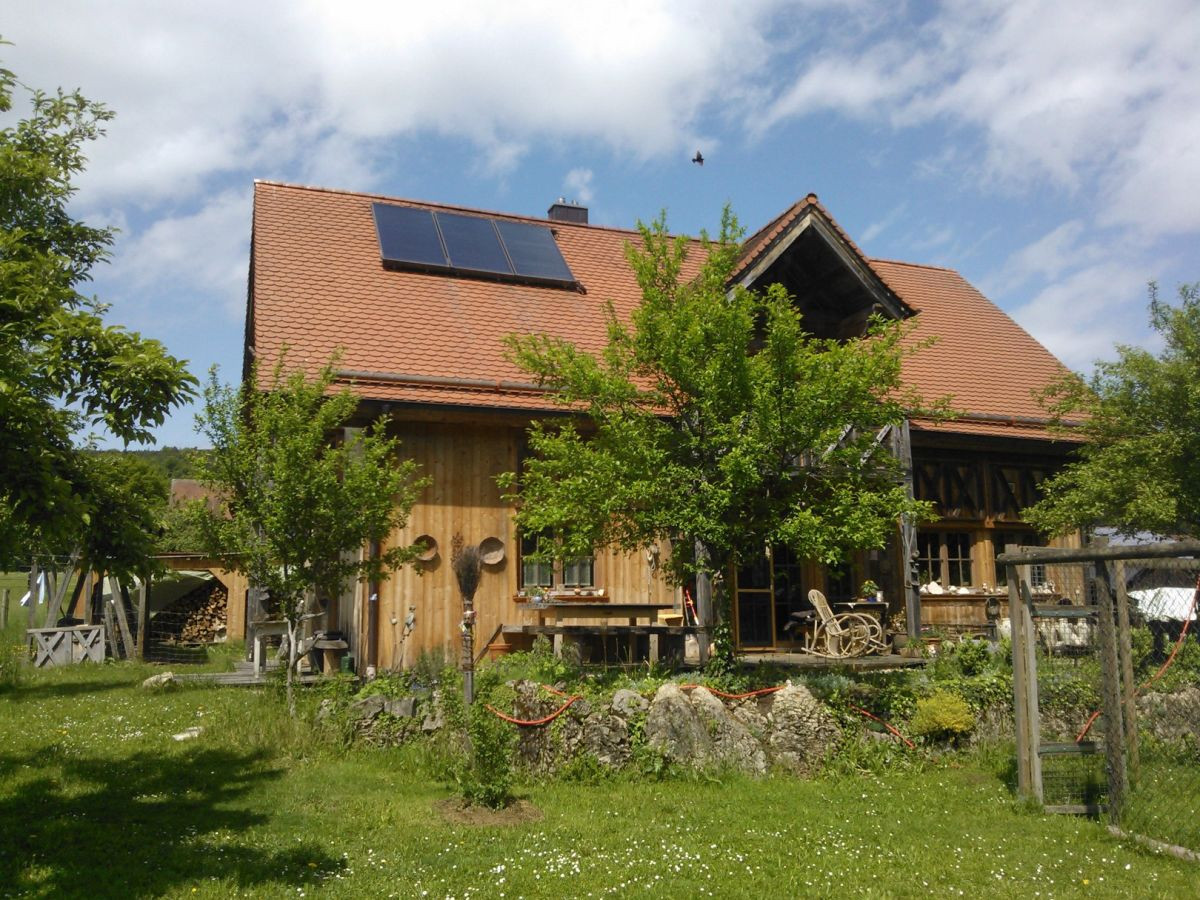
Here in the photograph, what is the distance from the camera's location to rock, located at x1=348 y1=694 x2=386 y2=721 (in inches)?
388

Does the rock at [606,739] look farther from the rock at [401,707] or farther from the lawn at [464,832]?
the rock at [401,707]

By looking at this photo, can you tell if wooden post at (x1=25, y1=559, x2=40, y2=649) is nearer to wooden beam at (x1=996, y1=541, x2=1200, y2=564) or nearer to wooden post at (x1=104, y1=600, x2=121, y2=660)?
wooden post at (x1=104, y1=600, x2=121, y2=660)

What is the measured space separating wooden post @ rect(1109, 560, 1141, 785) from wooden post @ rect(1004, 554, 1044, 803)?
2.23 feet

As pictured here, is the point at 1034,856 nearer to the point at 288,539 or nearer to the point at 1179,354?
the point at 288,539

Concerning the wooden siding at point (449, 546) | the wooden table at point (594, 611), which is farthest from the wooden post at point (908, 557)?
the wooden table at point (594, 611)

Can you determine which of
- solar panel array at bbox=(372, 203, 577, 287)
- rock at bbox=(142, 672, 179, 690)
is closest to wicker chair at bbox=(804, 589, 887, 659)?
solar panel array at bbox=(372, 203, 577, 287)

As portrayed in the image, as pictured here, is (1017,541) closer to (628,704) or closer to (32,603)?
(628,704)

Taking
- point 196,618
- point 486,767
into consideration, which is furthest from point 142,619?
point 486,767

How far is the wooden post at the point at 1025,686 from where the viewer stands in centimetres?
844

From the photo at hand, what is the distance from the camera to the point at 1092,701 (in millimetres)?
10500

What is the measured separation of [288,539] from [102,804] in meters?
3.14

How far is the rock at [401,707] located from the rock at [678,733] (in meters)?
2.42

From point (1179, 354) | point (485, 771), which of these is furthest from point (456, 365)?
point (1179, 354)

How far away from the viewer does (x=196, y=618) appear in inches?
981
